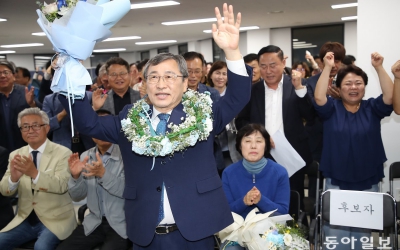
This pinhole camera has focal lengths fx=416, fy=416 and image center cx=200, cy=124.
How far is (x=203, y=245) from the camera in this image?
1.94 metres

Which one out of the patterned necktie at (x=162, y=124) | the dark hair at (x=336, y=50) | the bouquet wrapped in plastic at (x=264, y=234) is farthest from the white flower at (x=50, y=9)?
the dark hair at (x=336, y=50)

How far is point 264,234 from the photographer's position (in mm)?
2512

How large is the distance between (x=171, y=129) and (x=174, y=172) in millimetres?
193

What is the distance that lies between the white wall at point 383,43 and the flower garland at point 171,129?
259cm

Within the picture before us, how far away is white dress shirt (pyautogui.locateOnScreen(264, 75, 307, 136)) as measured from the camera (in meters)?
3.63

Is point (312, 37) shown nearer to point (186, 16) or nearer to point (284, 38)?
point (284, 38)

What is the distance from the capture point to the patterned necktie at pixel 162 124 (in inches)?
74.1

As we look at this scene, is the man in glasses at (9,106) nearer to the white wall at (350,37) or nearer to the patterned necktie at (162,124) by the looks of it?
the patterned necktie at (162,124)

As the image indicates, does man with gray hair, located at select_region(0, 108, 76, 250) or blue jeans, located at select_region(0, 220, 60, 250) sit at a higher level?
man with gray hair, located at select_region(0, 108, 76, 250)

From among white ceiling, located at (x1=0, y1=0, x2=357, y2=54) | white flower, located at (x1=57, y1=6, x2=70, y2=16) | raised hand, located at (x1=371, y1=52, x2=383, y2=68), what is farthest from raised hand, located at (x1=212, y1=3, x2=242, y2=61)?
white ceiling, located at (x1=0, y1=0, x2=357, y2=54)

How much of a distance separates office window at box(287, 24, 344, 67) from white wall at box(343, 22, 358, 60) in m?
0.29

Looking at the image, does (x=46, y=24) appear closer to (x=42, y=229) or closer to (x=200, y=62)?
(x=42, y=229)

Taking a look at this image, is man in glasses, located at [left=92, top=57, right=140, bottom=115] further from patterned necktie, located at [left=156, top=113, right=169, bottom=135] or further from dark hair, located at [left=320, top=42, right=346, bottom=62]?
patterned necktie, located at [left=156, top=113, right=169, bottom=135]

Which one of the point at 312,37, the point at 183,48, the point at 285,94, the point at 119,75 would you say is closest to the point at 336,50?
the point at 285,94
